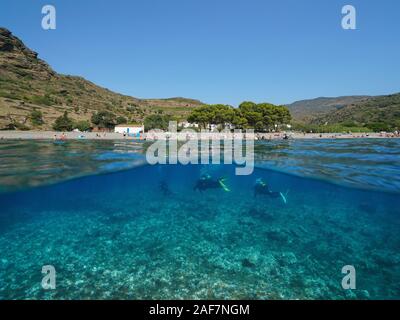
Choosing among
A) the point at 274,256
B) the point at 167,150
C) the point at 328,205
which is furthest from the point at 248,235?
the point at 167,150

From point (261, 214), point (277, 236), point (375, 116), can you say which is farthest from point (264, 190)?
point (375, 116)

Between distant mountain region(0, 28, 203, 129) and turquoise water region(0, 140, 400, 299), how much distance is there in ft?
196

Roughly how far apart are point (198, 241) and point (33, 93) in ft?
362

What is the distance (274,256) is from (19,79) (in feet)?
432

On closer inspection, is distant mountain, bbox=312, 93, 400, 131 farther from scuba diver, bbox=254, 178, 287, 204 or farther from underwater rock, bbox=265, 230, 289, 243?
underwater rock, bbox=265, 230, 289, 243

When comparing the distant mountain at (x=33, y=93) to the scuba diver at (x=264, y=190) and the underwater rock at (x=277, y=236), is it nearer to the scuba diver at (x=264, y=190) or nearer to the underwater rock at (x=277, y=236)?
the scuba diver at (x=264, y=190)

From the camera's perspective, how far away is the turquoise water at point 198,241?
24.3 ft

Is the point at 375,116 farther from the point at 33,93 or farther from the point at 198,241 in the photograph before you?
the point at 33,93

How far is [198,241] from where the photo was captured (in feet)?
36.1

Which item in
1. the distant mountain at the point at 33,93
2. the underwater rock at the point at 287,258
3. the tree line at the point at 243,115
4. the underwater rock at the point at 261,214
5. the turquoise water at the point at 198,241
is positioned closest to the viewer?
the turquoise water at the point at 198,241

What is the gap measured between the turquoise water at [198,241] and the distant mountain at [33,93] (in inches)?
2350

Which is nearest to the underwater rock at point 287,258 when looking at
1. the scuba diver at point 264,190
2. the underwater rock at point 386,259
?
the underwater rock at point 386,259

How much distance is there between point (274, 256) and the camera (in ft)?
31.4

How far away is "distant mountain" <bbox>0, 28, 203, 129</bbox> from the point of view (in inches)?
2776
